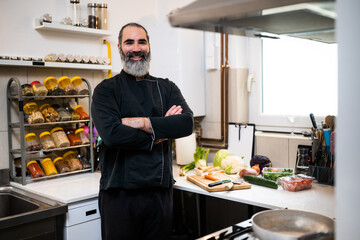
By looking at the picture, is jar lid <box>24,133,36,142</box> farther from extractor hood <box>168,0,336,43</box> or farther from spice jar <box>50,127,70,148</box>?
extractor hood <box>168,0,336,43</box>

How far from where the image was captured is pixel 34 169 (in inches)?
104

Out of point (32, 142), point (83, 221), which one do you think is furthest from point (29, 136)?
point (83, 221)

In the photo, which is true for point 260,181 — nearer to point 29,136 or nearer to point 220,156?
point 220,156

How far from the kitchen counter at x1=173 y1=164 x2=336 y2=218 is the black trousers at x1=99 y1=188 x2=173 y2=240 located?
0.96ft

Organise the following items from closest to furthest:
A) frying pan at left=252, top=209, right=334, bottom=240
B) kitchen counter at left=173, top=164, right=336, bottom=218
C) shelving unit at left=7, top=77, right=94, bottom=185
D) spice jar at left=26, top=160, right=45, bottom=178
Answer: frying pan at left=252, top=209, right=334, bottom=240 < kitchen counter at left=173, top=164, right=336, bottom=218 < shelving unit at left=7, top=77, right=94, bottom=185 < spice jar at left=26, top=160, right=45, bottom=178

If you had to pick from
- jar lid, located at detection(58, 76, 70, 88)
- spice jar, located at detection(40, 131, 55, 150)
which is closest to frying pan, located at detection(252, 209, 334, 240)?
spice jar, located at detection(40, 131, 55, 150)

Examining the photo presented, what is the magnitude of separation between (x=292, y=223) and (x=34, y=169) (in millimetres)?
1881

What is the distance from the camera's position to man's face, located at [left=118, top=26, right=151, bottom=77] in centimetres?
232

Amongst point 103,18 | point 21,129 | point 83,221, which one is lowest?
point 83,221

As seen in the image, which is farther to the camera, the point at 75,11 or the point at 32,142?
the point at 75,11

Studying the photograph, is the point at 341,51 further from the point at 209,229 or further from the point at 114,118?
the point at 209,229

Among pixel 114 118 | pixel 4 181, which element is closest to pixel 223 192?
pixel 114 118

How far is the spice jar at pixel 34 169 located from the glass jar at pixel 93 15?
111cm

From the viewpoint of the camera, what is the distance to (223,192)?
230cm
